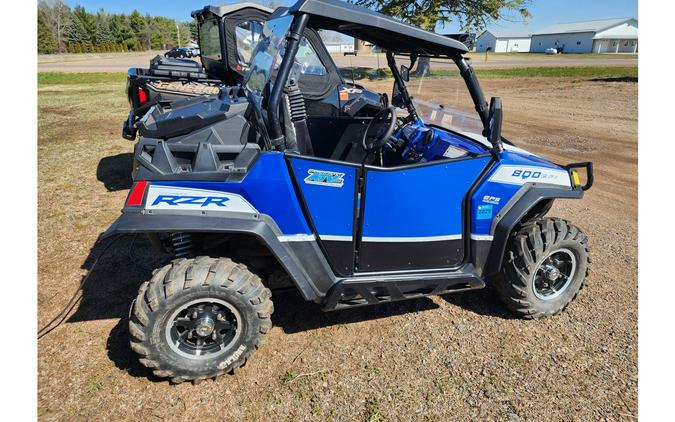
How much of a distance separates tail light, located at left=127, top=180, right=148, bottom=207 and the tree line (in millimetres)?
60470

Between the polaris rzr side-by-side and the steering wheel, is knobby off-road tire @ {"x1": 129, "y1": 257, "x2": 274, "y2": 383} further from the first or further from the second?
the steering wheel

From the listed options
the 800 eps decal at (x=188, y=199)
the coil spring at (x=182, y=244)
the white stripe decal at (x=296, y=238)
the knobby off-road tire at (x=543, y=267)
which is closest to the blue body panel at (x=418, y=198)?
the white stripe decal at (x=296, y=238)

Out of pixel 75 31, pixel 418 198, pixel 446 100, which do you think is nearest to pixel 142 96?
pixel 446 100

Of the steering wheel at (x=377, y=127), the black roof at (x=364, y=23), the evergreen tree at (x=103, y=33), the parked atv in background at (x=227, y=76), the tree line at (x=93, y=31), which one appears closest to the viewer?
the black roof at (x=364, y=23)

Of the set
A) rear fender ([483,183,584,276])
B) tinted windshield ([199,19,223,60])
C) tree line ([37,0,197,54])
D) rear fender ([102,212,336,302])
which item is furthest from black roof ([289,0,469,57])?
tree line ([37,0,197,54])

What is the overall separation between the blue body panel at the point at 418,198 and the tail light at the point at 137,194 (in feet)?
4.32

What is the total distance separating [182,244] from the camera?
9.09ft

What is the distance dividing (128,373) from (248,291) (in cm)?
95

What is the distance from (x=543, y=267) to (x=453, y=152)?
112cm

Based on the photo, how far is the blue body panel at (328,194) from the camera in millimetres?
2494

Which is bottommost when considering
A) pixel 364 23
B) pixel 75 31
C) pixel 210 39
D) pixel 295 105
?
pixel 295 105

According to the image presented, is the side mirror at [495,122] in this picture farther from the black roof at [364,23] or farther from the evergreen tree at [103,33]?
the evergreen tree at [103,33]

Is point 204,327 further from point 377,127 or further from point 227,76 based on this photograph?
point 227,76

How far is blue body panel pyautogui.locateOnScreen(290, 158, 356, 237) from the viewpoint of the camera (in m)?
2.49
